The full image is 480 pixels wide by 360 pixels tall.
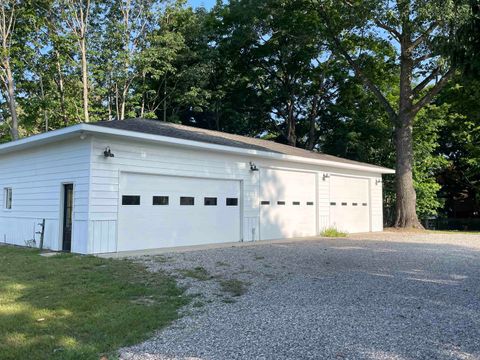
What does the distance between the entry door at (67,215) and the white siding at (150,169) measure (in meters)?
1.18

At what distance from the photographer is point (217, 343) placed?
4.05 metres

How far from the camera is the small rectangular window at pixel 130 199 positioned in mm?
10727

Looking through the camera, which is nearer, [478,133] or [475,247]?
[475,247]

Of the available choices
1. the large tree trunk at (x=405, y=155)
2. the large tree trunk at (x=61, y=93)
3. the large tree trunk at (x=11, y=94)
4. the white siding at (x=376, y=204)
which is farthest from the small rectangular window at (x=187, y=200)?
the large tree trunk at (x=61, y=93)

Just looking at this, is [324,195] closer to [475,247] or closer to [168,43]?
[475,247]

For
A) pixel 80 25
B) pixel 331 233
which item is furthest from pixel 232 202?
pixel 80 25

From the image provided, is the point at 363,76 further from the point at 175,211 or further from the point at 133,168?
the point at 133,168

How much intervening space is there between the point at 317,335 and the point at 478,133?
988 inches

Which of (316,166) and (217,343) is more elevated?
(316,166)

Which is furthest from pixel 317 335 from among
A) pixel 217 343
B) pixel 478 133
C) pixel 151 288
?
pixel 478 133

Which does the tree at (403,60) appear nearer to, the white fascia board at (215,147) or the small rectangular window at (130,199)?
the white fascia board at (215,147)

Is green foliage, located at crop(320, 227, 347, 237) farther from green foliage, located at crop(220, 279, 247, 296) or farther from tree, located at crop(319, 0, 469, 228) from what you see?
green foliage, located at crop(220, 279, 247, 296)

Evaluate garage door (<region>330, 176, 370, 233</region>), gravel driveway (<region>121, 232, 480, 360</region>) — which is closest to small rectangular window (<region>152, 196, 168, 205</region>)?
gravel driveway (<region>121, 232, 480, 360</region>)

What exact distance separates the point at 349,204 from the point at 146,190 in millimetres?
10066
